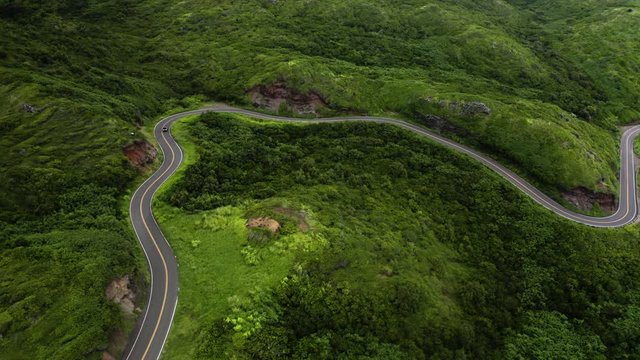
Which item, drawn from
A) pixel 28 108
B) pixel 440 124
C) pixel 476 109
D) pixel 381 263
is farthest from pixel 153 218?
pixel 476 109

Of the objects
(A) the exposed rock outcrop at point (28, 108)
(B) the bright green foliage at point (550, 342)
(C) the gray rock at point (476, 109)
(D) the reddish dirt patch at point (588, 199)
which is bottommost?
(B) the bright green foliage at point (550, 342)

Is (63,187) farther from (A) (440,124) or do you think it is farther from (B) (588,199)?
(B) (588,199)

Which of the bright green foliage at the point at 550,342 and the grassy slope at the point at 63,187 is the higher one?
the grassy slope at the point at 63,187

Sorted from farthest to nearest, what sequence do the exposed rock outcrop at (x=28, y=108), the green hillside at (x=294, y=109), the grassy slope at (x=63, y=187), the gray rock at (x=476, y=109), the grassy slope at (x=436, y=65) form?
1. the gray rock at (x=476, y=109)
2. the grassy slope at (x=436, y=65)
3. the exposed rock outcrop at (x=28, y=108)
4. the green hillside at (x=294, y=109)
5. the grassy slope at (x=63, y=187)

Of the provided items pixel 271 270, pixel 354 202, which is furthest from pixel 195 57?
pixel 271 270

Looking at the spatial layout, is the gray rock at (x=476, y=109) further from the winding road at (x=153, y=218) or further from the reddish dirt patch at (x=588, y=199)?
the reddish dirt patch at (x=588, y=199)

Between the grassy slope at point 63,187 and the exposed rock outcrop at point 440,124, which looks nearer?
the grassy slope at point 63,187

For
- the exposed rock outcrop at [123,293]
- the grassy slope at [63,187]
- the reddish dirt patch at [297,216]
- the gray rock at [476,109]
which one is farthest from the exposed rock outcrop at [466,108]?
the exposed rock outcrop at [123,293]
